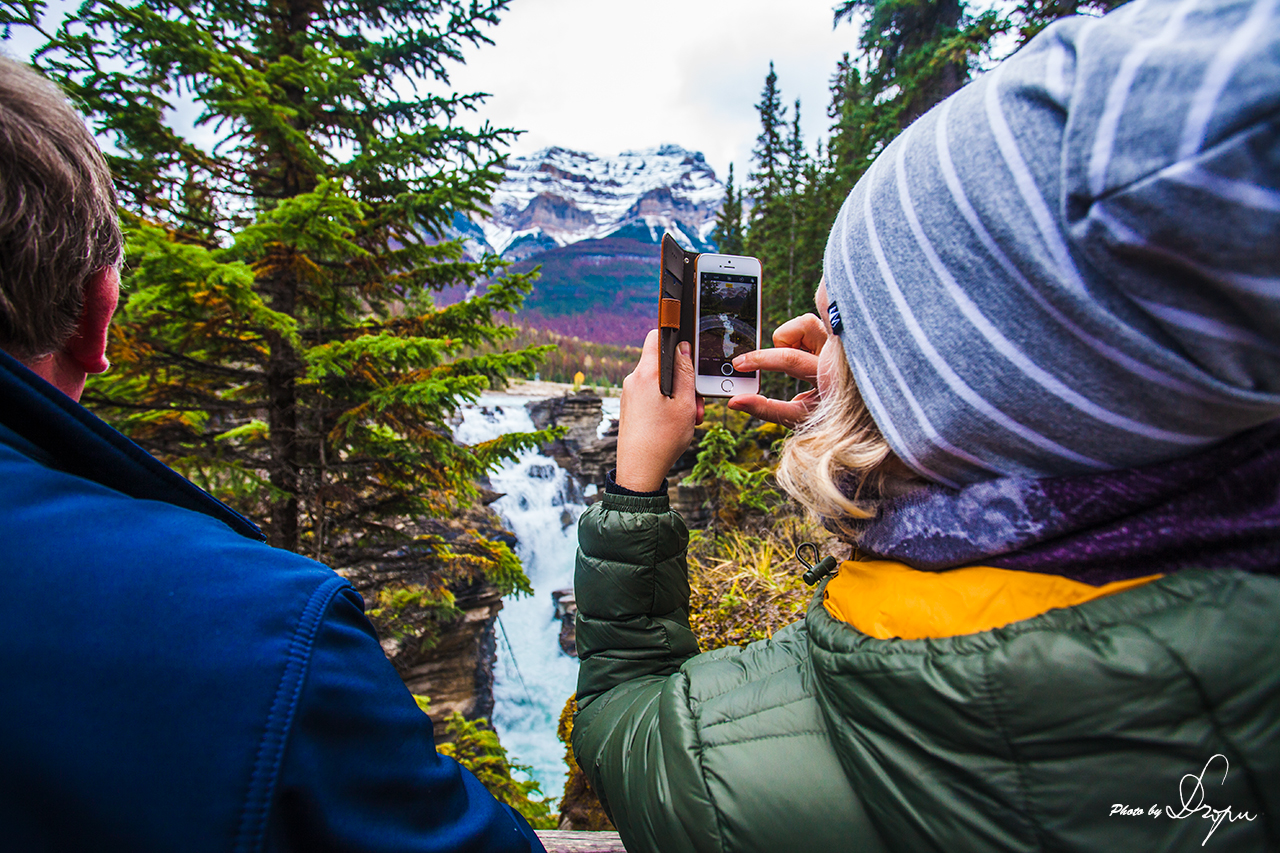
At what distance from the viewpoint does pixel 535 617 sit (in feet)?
47.6

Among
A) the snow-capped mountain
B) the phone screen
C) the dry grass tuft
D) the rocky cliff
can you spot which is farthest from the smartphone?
the snow-capped mountain

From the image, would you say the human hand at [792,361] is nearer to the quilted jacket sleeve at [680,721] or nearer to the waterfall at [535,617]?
the quilted jacket sleeve at [680,721]

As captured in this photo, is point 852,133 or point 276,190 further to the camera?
point 852,133

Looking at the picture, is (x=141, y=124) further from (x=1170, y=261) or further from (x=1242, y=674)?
(x=1242, y=674)

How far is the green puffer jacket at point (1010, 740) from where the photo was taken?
595 millimetres

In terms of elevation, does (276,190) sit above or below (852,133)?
below

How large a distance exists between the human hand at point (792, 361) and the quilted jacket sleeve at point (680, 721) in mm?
515

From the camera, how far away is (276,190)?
14.9ft

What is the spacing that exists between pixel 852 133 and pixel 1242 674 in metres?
27.2

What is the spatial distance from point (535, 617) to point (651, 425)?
48.1 ft

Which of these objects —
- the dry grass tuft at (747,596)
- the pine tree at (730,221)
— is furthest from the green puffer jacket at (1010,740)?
the pine tree at (730,221)

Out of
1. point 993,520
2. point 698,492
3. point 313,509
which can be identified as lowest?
point 698,492

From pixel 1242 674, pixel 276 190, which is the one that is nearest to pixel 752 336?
pixel 1242 674

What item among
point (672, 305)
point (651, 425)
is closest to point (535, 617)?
point (651, 425)
